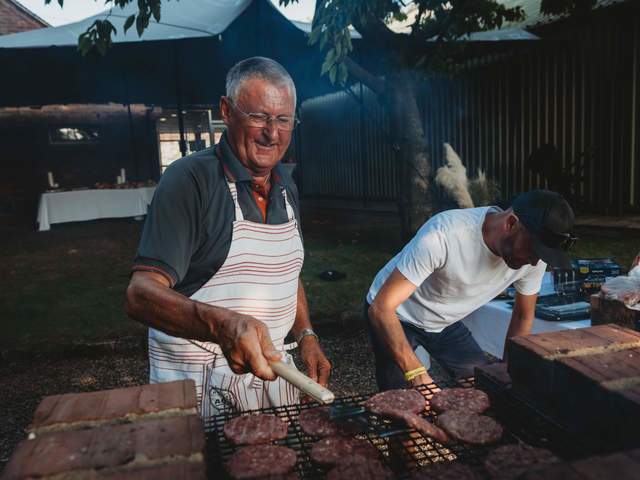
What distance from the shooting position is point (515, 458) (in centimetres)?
153

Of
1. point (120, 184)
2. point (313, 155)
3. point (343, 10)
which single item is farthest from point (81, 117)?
point (343, 10)

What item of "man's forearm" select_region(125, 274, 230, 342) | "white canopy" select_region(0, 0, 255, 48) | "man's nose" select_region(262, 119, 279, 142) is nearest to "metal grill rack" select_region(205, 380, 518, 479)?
"man's forearm" select_region(125, 274, 230, 342)

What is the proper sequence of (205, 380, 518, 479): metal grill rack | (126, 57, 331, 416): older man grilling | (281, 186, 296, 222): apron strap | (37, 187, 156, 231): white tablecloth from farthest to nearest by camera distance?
1. (37, 187, 156, 231): white tablecloth
2. (281, 186, 296, 222): apron strap
3. (126, 57, 331, 416): older man grilling
4. (205, 380, 518, 479): metal grill rack

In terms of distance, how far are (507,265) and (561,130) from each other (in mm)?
8034

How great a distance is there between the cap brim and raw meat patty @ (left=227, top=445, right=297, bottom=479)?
1695mm

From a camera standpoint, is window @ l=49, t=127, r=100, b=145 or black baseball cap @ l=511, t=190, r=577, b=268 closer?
black baseball cap @ l=511, t=190, r=577, b=268

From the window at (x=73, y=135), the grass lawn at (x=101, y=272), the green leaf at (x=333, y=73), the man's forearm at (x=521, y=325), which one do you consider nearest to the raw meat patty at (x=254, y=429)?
the man's forearm at (x=521, y=325)

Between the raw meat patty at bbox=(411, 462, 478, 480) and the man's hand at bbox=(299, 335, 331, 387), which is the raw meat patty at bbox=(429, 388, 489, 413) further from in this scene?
the man's hand at bbox=(299, 335, 331, 387)

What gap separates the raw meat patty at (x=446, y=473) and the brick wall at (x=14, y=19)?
84.1 feet

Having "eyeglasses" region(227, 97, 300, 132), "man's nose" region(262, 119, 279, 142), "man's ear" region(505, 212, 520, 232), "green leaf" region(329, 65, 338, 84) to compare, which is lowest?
"man's ear" region(505, 212, 520, 232)

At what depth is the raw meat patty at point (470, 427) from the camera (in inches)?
67.7

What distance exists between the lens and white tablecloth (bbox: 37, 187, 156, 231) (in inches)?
559

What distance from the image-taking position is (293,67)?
12492 mm

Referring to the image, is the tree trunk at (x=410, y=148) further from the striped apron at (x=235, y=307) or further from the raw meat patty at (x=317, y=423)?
the raw meat patty at (x=317, y=423)
